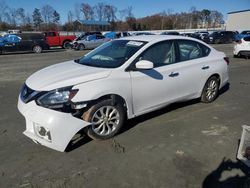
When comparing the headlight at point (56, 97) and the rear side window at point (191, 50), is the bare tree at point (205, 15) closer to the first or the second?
the rear side window at point (191, 50)

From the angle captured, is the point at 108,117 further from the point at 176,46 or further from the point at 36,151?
the point at 176,46

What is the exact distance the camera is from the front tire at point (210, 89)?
5957mm

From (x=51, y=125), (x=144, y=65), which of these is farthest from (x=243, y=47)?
(x=51, y=125)

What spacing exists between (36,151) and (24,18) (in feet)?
207

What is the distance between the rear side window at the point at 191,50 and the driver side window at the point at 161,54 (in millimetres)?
240

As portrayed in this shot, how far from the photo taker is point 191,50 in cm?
554

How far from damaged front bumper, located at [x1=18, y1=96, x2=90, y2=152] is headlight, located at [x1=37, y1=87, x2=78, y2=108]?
0.08 m

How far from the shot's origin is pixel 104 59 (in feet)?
15.8

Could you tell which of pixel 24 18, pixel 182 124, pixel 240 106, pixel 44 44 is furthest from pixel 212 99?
pixel 24 18

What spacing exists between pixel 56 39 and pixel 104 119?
83.6 ft

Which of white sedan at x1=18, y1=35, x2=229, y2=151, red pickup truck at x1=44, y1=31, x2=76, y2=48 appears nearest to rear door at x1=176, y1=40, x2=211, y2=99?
A: white sedan at x1=18, y1=35, x2=229, y2=151

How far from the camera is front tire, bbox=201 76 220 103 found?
235 inches

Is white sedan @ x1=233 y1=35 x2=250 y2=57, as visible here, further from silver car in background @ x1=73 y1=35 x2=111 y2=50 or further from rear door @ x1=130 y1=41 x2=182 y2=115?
silver car in background @ x1=73 y1=35 x2=111 y2=50

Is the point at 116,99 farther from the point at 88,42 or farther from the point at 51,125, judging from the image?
the point at 88,42
